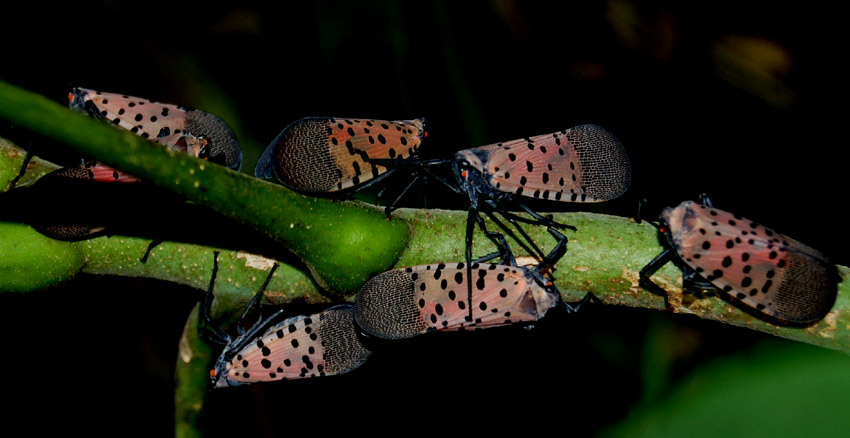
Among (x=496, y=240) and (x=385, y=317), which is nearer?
(x=496, y=240)

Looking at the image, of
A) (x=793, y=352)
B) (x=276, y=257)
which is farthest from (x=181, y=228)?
(x=793, y=352)

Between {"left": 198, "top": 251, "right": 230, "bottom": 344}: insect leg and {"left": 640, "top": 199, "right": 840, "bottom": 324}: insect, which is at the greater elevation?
{"left": 198, "top": 251, "right": 230, "bottom": 344}: insect leg

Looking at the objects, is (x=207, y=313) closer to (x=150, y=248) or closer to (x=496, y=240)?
(x=150, y=248)

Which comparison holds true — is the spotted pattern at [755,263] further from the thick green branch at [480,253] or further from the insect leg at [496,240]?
the insect leg at [496,240]

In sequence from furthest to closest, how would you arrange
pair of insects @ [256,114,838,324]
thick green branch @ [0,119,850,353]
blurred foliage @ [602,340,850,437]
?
pair of insects @ [256,114,838,324] → thick green branch @ [0,119,850,353] → blurred foliage @ [602,340,850,437]

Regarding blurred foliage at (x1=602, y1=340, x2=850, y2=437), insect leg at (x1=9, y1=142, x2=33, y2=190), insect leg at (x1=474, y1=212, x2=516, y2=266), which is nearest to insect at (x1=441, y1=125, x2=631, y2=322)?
insect leg at (x1=474, y1=212, x2=516, y2=266)

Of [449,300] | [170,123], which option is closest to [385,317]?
[449,300]

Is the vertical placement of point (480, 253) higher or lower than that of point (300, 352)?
higher

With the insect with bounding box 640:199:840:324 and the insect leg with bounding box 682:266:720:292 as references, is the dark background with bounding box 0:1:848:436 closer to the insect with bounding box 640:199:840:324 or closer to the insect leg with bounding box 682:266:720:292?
the insect with bounding box 640:199:840:324
